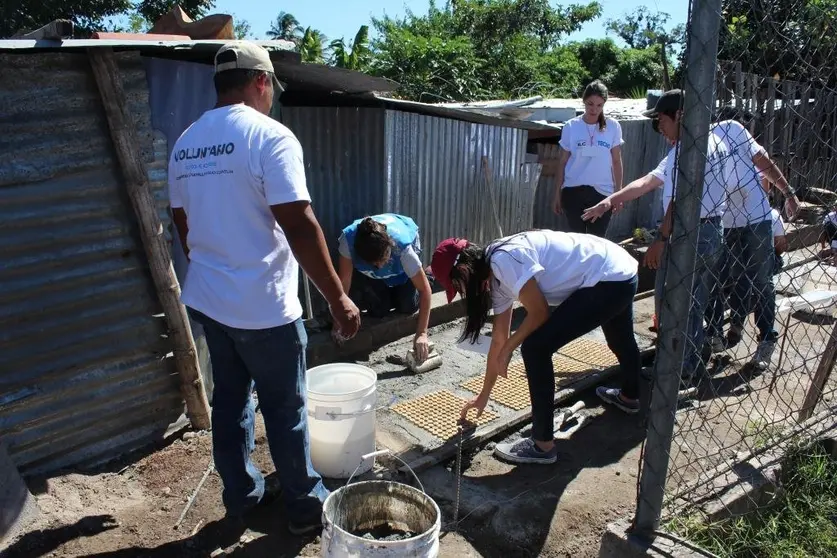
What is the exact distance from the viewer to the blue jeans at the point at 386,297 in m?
5.86

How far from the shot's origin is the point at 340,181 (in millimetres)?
6047

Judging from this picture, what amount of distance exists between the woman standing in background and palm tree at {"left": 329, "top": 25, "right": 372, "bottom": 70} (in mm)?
12683

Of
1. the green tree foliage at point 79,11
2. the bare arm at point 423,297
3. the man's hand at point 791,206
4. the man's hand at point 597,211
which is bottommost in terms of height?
the bare arm at point 423,297

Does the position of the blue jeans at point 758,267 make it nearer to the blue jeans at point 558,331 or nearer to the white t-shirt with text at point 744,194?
the white t-shirt with text at point 744,194

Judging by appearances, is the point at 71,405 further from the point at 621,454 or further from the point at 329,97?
the point at 329,97

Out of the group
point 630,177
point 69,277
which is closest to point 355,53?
point 630,177

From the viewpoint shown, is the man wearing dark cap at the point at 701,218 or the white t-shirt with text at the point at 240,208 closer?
the white t-shirt with text at the point at 240,208

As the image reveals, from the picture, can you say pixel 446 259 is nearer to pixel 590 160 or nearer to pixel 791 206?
pixel 791 206

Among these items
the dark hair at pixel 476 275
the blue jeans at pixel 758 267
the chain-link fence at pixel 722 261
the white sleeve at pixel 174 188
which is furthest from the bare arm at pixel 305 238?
the blue jeans at pixel 758 267

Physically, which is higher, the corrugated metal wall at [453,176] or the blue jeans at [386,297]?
the corrugated metal wall at [453,176]

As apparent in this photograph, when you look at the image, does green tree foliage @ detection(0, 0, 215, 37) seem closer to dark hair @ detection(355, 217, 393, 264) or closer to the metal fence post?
dark hair @ detection(355, 217, 393, 264)

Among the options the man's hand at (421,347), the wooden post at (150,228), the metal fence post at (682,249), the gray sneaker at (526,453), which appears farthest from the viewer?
the man's hand at (421,347)

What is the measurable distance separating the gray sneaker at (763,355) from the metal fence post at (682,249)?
→ 2.76 metres

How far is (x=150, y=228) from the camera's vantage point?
3.69 metres
